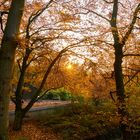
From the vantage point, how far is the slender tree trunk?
647 cm

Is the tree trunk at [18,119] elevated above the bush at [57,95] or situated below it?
below

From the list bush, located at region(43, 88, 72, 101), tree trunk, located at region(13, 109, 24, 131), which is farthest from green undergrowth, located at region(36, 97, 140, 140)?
bush, located at region(43, 88, 72, 101)

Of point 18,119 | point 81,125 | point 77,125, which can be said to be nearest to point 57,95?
point 81,125

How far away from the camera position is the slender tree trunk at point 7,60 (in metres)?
6.47

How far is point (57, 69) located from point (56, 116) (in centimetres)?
698

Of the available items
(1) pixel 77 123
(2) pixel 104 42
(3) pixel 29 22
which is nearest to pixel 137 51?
(2) pixel 104 42

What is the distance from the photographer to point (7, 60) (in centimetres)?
653

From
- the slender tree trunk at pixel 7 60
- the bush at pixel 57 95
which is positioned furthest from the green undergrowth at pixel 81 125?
the bush at pixel 57 95

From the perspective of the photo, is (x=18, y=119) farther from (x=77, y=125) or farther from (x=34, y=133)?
(x=77, y=125)

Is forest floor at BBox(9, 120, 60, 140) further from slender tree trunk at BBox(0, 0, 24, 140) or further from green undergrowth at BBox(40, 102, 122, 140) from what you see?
slender tree trunk at BBox(0, 0, 24, 140)

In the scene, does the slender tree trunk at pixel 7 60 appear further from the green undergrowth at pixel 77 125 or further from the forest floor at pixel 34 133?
the green undergrowth at pixel 77 125

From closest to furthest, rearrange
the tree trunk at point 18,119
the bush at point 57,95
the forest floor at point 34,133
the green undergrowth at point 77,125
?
1. the forest floor at point 34,133
2. the tree trunk at point 18,119
3. the green undergrowth at point 77,125
4. the bush at point 57,95

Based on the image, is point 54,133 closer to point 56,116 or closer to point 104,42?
point 56,116

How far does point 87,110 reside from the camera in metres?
28.0
